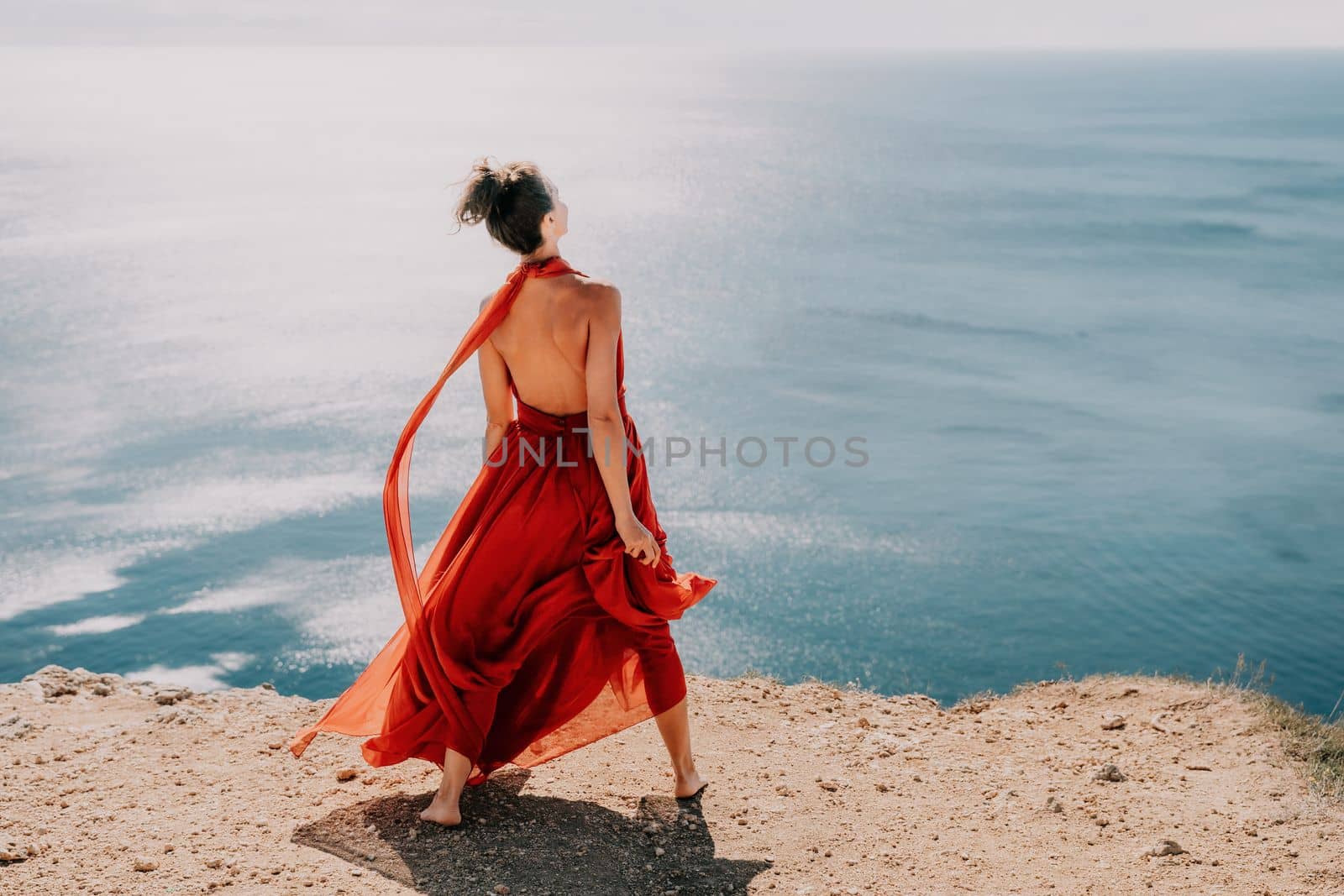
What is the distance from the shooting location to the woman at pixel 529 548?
363cm

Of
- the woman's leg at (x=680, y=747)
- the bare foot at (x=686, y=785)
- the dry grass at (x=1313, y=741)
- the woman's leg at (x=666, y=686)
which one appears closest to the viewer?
the woman's leg at (x=666, y=686)

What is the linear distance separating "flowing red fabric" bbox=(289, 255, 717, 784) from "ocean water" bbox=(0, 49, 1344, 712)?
51.8 feet

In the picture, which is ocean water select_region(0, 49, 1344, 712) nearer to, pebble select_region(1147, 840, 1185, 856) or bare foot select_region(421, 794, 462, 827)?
bare foot select_region(421, 794, 462, 827)

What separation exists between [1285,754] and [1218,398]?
122 feet

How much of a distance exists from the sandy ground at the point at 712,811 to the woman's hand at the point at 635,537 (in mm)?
1043

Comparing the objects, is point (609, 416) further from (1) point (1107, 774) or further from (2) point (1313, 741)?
(2) point (1313, 741)

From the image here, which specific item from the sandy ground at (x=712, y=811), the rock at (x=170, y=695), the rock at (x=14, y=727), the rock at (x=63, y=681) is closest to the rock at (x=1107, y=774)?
the sandy ground at (x=712, y=811)

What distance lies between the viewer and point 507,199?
351 centimetres

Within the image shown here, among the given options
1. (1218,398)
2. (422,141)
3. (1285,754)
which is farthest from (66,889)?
(422,141)

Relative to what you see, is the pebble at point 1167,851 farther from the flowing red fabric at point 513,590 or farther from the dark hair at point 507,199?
the dark hair at point 507,199

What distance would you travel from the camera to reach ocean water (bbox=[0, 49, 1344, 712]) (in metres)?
22.0

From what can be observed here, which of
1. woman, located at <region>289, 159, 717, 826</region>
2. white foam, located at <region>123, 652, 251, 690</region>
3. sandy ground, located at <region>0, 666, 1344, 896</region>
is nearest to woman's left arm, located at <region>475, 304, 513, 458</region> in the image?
woman, located at <region>289, 159, 717, 826</region>

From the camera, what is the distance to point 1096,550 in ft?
84.1

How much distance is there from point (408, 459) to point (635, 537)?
80 centimetres
